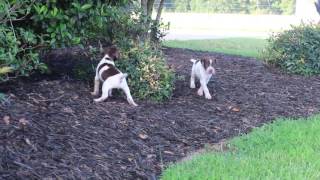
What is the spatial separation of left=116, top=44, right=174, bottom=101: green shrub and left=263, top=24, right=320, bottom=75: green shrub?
417 cm

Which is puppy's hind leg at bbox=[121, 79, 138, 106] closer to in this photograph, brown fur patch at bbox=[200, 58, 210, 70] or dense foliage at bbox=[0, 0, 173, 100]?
dense foliage at bbox=[0, 0, 173, 100]

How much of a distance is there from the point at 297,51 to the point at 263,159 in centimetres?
636

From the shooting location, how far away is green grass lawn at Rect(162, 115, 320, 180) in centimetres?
505

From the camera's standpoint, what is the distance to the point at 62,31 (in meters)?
6.30

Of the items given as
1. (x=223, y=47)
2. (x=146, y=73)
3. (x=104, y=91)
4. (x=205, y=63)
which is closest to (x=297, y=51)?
(x=205, y=63)

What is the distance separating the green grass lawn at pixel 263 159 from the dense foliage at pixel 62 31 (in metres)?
1.75

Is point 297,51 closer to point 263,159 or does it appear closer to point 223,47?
point 263,159

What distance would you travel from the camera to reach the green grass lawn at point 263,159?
505 cm

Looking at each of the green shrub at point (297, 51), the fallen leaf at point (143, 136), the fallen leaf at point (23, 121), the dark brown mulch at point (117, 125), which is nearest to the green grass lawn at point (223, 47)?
the green shrub at point (297, 51)

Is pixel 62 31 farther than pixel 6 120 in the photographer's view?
Yes

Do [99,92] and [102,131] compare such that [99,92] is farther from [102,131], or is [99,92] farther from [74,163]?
[74,163]

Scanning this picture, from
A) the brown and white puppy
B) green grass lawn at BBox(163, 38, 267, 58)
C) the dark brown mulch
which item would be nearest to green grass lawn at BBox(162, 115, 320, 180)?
the dark brown mulch

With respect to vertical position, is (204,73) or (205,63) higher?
(205,63)

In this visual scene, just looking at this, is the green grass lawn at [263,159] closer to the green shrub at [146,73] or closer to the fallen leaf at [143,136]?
the fallen leaf at [143,136]
